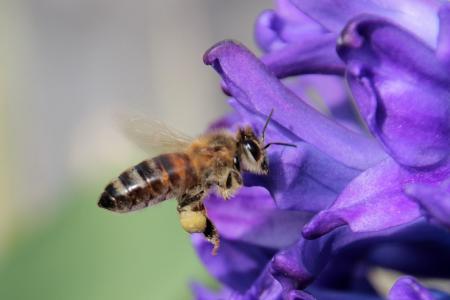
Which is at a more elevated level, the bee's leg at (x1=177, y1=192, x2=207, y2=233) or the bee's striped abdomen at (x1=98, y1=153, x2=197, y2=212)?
the bee's striped abdomen at (x1=98, y1=153, x2=197, y2=212)

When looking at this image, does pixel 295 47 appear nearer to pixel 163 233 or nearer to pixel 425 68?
pixel 425 68

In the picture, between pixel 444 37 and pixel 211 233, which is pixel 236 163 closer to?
pixel 211 233

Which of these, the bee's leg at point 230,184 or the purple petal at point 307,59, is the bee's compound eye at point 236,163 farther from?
the purple petal at point 307,59

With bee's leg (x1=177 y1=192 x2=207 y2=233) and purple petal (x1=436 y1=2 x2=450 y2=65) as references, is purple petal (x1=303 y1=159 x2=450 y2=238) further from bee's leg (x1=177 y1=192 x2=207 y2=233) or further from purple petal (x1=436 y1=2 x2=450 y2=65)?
bee's leg (x1=177 y1=192 x2=207 y2=233)

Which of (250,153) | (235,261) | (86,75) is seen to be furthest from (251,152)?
(86,75)

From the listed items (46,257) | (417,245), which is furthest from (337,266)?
(46,257)

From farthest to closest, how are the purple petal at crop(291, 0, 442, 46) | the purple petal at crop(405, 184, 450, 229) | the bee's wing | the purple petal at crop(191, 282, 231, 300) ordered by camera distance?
the purple petal at crop(191, 282, 231, 300) → the bee's wing → the purple petal at crop(291, 0, 442, 46) → the purple petal at crop(405, 184, 450, 229)

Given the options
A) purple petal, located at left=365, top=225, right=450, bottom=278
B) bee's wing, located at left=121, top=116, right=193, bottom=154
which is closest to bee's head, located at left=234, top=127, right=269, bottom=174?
bee's wing, located at left=121, top=116, right=193, bottom=154
